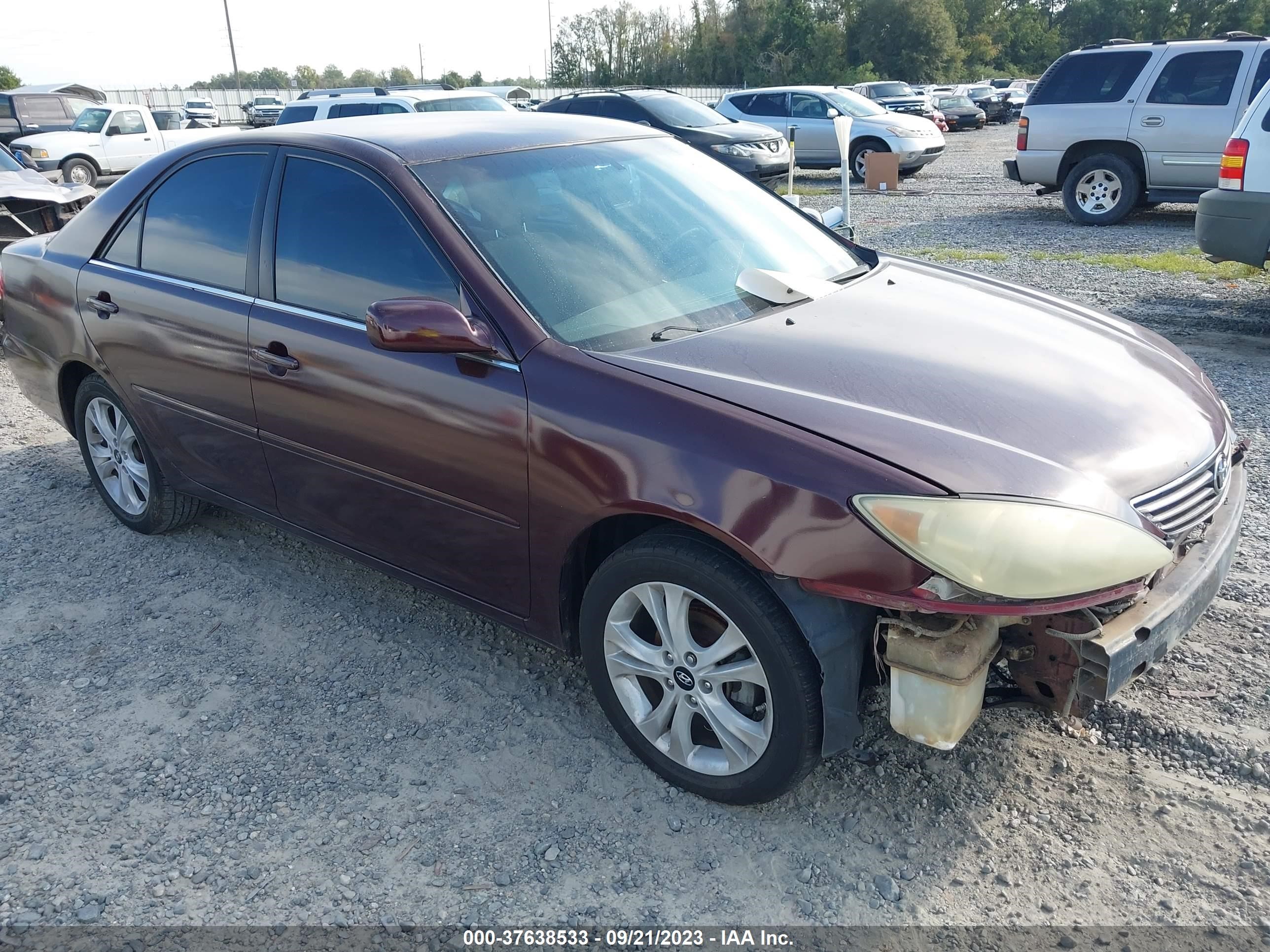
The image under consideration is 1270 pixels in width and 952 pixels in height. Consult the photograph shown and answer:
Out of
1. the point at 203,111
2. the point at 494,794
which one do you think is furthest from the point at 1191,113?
the point at 203,111

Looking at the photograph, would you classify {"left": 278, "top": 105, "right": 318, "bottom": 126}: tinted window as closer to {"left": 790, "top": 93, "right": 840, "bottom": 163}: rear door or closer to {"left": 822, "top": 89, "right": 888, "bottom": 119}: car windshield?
{"left": 790, "top": 93, "right": 840, "bottom": 163}: rear door

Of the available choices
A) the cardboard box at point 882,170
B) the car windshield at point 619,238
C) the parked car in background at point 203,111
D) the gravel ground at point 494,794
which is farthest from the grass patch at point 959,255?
the parked car in background at point 203,111

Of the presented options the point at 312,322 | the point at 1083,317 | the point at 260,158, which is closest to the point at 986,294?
the point at 1083,317

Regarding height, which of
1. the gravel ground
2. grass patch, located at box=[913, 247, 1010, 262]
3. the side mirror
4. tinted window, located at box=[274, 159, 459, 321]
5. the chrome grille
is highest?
tinted window, located at box=[274, 159, 459, 321]

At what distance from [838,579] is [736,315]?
1.09 meters

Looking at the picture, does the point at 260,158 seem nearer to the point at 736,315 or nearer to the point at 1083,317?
the point at 736,315

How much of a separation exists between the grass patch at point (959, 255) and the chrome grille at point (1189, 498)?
289 inches

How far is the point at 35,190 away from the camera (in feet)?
29.9

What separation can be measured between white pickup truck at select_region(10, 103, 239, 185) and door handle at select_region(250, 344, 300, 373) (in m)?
17.8

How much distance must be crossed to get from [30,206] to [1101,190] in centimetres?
1138

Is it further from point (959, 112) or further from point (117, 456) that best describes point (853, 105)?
point (959, 112)

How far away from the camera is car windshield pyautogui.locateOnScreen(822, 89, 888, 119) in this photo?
702 inches

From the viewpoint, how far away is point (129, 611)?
391cm

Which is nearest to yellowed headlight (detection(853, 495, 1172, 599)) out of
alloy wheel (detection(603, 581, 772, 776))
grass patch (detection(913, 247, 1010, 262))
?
alloy wheel (detection(603, 581, 772, 776))
